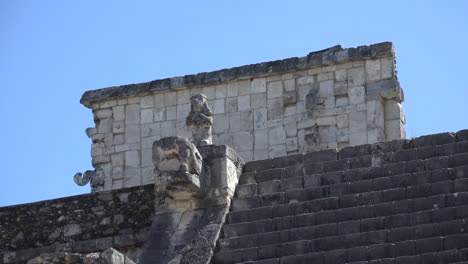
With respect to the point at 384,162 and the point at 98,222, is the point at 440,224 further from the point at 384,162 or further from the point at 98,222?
the point at 98,222

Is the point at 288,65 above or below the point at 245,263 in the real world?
above

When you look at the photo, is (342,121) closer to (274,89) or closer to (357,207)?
(274,89)

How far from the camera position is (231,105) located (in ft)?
88.4

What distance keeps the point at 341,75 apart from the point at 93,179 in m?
4.49

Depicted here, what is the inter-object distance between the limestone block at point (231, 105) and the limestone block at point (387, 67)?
8.23ft

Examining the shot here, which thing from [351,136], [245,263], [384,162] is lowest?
[245,263]

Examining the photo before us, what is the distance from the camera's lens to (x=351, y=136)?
84.5 feet

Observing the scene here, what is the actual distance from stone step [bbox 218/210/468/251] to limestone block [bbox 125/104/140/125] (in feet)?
27.5

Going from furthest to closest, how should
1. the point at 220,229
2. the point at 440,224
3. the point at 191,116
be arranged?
the point at 191,116 → the point at 220,229 → the point at 440,224

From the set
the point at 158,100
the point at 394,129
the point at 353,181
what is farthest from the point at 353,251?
the point at 158,100

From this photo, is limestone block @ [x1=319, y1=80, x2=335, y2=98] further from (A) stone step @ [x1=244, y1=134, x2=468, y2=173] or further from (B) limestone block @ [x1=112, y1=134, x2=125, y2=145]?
(A) stone step @ [x1=244, y1=134, x2=468, y2=173]

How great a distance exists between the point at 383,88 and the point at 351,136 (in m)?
0.89

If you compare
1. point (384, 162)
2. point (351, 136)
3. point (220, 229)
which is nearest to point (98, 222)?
point (220, 229)

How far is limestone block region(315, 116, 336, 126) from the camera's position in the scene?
2602cm
